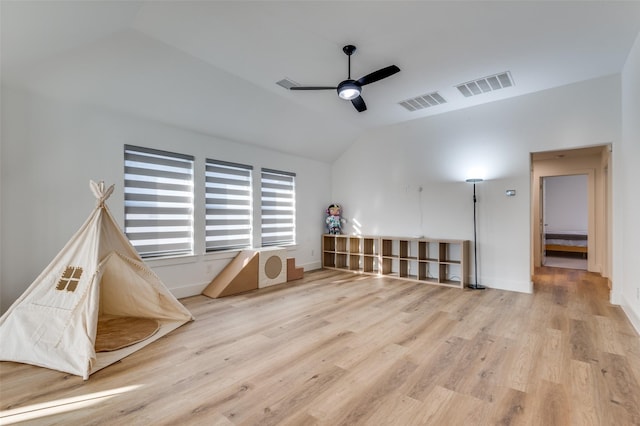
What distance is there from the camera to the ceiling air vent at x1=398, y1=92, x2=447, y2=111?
4.79 metres

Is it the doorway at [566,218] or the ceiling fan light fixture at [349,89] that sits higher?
the ceiling fan light fixture at [349,89]

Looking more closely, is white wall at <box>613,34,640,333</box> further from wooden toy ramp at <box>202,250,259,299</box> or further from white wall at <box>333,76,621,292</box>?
wooden toy ramp at <box>202,250,259,299</box>

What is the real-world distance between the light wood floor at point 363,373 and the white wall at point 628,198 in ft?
1.15

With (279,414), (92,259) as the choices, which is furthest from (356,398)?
(92,259)

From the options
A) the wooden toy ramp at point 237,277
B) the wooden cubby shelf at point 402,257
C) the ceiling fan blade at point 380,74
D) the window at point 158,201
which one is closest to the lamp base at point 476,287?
the wooden cubby shelf at point 402,257

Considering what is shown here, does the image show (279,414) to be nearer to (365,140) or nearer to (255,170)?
(255,170)

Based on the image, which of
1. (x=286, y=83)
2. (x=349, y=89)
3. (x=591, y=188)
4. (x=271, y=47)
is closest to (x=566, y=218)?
(x=591, y=188)

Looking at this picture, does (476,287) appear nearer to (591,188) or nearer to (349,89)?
(591,188)

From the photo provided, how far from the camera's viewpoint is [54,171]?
3365mm

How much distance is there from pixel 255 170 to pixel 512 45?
4283 mm

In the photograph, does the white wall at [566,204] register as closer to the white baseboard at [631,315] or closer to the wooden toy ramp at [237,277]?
the white baseboard at [631,315]

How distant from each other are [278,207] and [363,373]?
4.24 metres

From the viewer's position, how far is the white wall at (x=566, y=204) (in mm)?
9258

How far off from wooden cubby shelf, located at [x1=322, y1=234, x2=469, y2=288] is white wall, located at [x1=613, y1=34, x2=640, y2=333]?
77.2 inches
